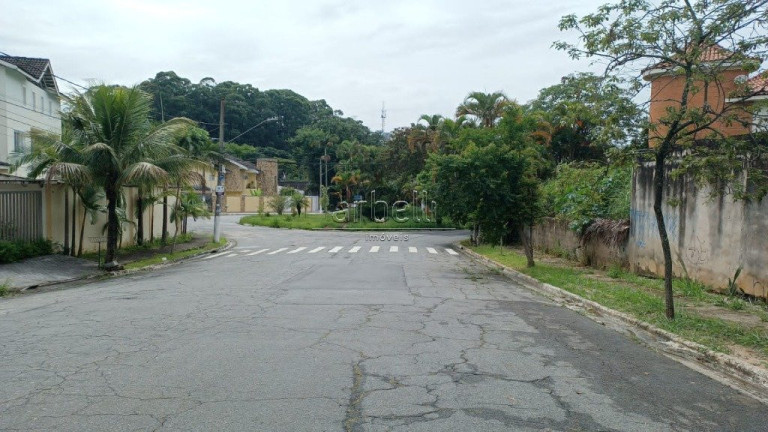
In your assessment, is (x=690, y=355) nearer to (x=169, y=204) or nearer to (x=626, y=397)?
(x=626, y=397)

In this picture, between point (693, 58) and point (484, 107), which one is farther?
point (484, 107)

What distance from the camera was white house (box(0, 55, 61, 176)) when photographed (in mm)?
31406

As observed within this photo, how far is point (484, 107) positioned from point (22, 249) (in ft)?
94.2

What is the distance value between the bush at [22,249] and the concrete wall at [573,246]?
53.9 feet

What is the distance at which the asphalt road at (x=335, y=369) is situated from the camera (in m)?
5.21

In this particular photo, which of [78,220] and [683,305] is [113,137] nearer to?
[78,220]

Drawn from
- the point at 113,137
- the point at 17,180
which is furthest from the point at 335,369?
the point at 17,180

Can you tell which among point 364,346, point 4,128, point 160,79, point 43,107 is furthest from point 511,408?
point 160,79

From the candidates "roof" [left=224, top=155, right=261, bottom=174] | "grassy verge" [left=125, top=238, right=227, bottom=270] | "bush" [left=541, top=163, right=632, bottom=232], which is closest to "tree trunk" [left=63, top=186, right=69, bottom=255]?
"grassy verge" [left=125, top=238, right=227, bottom=270]

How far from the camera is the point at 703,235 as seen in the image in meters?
13.5

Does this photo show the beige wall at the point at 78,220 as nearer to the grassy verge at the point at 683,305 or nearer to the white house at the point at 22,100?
the white house at the point at 22,100

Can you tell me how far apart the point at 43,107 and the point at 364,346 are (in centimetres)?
3697

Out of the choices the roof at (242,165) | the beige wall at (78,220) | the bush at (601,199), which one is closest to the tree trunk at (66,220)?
the beige wall at (78,220)

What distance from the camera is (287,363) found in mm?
6906
